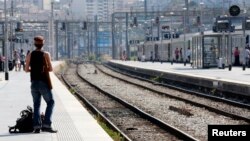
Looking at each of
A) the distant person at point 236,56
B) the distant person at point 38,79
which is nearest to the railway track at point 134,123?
the distant person at point 38,79

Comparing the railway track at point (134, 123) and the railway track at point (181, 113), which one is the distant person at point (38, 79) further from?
the railway track at point (181, 113)

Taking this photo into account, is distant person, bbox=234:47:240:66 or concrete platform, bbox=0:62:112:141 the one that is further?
distant person, bbox=234:47:240:66

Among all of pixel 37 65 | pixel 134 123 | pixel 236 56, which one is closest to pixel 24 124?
pixel 37 65

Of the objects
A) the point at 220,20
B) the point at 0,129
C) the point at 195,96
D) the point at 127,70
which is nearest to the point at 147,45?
the point at 127,70

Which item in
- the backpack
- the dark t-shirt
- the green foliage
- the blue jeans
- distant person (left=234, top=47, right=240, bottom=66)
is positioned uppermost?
the dark t-shirt

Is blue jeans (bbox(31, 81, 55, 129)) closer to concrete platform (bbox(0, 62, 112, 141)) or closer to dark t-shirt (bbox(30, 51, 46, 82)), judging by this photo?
dark t-shirt (bbox(30, 51, 46, 82))

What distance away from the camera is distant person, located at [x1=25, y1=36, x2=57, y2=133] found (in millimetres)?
16281

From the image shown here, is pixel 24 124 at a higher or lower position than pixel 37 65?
lower

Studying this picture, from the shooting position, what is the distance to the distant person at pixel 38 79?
16.3m

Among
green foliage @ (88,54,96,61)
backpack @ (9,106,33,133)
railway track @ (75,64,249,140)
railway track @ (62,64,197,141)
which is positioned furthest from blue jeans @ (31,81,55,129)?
green foliage @ (88,54,96,61)

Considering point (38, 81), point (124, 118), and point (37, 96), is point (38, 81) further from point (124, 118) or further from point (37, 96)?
point (124, 118)

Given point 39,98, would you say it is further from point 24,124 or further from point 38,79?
point 24,124

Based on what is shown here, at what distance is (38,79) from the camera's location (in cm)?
1645

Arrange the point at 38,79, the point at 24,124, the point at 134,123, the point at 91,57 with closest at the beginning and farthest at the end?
the point at 38,79 → the point at 24,124 → the point at 134,123 → the point at 91,57
